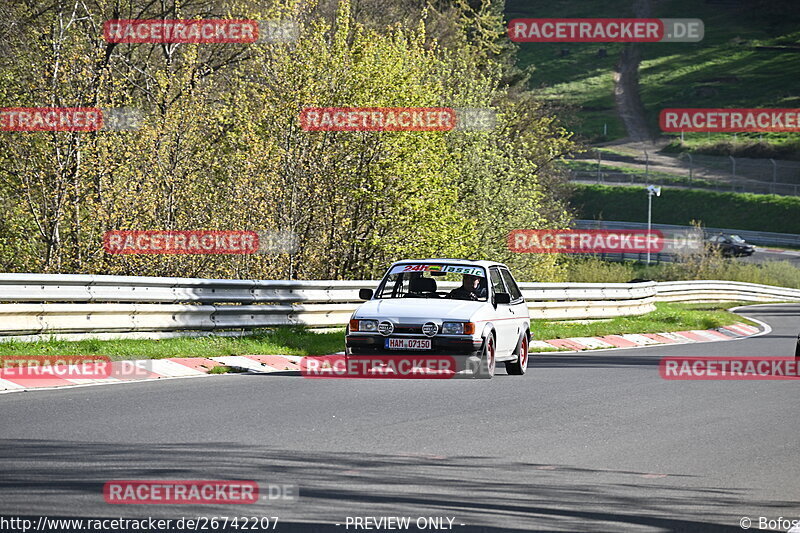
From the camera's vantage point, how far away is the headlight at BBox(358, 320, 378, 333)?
46.1ft

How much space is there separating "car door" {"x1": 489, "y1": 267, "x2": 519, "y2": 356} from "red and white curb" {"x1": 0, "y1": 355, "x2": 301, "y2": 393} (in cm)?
289

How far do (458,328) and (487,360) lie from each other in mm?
750

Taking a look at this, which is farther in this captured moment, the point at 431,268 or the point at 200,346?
the point at 200,346

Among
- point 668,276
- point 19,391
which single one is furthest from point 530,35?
point 19,391

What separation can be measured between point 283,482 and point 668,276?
59.1 m

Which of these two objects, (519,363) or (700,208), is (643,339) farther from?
(700,208)

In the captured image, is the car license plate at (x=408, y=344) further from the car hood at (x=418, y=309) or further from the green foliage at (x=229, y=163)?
the green foliage at (x=229, y=163)

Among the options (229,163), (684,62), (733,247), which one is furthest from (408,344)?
(684,62)

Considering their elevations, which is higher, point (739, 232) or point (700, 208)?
point (700, 208)

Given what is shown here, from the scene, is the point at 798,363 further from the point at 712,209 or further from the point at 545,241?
the point at 712,209

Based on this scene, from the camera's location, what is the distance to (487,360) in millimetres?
14414

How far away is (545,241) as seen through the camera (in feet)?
148

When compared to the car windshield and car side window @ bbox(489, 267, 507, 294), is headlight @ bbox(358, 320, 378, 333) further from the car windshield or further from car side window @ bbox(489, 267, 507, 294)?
car side window @ bbox(489, 267, 507, 294)

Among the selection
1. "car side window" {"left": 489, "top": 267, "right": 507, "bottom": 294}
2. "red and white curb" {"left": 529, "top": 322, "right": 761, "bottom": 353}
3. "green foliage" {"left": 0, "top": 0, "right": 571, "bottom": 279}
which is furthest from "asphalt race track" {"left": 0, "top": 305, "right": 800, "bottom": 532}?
"green foliage" {"left": 0, "top": 0, "right": 571, "bottom": 279}
